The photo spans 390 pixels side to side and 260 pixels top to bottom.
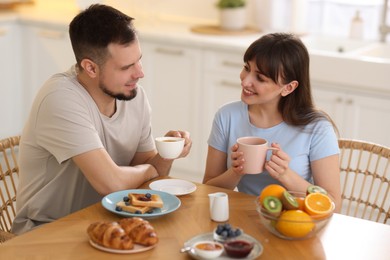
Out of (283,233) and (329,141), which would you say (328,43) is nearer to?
(329,141)

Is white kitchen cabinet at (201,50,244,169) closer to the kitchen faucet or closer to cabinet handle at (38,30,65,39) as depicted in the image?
the kitchen faucet

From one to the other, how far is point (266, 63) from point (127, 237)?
81 cm

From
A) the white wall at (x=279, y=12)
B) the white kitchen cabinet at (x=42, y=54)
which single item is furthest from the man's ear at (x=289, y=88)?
the white kitchen cabinet at (x=42, y=54)

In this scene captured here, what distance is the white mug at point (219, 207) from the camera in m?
2.04

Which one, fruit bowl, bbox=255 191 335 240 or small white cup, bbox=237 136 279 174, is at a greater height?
small white cup, bbox=237 136 279 174

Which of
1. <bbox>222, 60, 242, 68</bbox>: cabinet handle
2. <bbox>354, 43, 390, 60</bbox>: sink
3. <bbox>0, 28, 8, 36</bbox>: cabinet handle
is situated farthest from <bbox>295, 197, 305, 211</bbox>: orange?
<bbox>0, 28, 8, 36</bbox>: cabinet handle

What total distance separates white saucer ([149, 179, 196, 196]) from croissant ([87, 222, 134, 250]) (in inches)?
16.4

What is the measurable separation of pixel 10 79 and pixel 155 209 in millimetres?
3026

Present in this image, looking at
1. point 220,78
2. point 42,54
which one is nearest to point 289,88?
point 220,78

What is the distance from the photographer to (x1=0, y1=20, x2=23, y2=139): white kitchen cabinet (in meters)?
4.74

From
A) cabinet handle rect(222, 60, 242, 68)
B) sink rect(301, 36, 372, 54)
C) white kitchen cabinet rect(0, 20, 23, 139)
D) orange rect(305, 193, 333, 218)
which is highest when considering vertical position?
orange rect(305, 193, 333, 218)

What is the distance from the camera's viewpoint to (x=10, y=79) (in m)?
4.87

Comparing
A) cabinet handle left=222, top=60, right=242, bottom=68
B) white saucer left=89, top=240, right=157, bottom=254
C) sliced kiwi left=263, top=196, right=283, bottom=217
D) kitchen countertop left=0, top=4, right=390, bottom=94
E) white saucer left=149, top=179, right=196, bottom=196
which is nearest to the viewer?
white saucer left=89, top=240, right=157, bottom=254

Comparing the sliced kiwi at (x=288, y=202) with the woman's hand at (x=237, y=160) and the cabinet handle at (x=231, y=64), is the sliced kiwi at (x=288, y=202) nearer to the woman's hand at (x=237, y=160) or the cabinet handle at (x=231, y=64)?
the woman's hand at (x=237, y=160)
